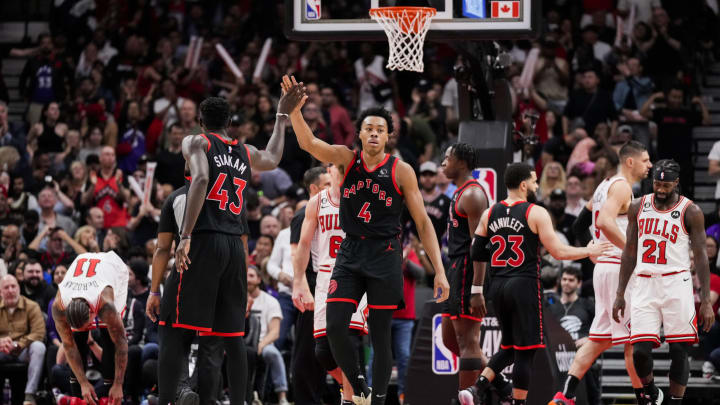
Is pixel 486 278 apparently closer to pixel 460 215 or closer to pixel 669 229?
pixel 460 215

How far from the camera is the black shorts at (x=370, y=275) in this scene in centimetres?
886

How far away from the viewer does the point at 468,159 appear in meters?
10.6

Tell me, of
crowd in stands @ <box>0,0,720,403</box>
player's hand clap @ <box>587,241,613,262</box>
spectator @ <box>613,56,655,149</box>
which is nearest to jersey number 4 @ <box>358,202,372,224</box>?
player's hand clap @ <box>587,241,613,262</box>

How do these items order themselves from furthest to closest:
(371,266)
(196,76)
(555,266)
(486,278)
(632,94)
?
(196,76) → (632,94) → (555,266) → (486,278) → (371,266)

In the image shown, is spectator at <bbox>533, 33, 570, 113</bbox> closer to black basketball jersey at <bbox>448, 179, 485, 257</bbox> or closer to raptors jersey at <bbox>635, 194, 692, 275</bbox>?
black basketball jersey at <bbox>448, 179, 485, 257</bbox>

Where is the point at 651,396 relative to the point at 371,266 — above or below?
below

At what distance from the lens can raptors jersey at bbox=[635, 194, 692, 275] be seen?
10.1 metres

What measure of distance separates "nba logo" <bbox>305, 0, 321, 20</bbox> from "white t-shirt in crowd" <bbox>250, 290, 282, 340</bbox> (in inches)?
148

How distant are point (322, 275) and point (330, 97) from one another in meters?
8.17

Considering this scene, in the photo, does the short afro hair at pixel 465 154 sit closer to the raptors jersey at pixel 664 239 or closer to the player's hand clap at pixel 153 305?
the raptors jersey at pixel 664 239

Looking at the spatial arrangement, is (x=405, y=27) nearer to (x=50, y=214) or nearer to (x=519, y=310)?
(x=519, y=310)

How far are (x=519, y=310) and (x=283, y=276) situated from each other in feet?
12.7

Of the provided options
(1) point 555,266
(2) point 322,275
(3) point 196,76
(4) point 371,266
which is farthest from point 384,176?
(3) point 196,76

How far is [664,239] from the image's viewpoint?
33.1 feet
